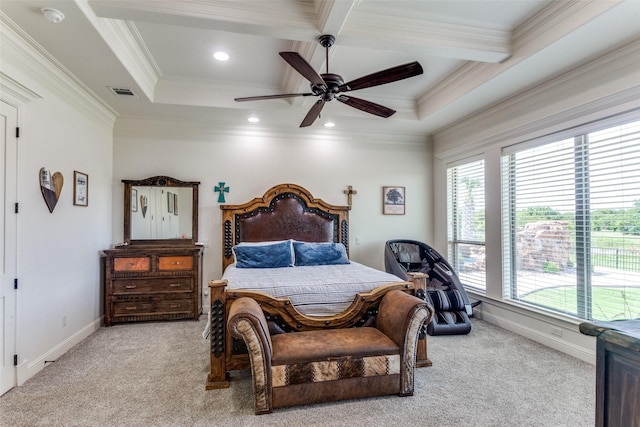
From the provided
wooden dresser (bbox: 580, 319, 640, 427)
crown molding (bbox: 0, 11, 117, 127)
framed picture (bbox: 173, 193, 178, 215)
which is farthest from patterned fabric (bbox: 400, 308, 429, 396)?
crown molding (bbox: 0, 11, 117, 127)

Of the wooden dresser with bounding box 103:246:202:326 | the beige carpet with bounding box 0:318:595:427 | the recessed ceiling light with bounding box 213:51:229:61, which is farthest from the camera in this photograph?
the wooden dresser with bounding box 103:246:202:326

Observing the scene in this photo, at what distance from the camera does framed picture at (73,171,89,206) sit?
358 centimetres

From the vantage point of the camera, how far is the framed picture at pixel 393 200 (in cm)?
548

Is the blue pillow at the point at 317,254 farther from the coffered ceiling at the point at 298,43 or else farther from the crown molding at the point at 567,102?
the crown molding at the point at 567,102

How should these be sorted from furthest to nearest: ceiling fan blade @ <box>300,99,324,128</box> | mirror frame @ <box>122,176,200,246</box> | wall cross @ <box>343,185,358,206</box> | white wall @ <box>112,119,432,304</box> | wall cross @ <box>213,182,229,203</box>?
1. wall cross @ <box>343,185,358,206</box>
2. wall cross @ <box>213,182,229,203</box>
3. white wall @ <box>112,119,432,304</box>
4. mirror frame @ <box>122,176,200,246</box>
5. ceiling fan blade @ <box>300,99,324,128</box>

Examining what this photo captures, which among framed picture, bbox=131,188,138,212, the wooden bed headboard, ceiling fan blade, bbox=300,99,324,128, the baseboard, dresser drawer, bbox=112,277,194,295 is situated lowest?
the baseboard

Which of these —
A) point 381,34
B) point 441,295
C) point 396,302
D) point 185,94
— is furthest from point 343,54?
point 441,295

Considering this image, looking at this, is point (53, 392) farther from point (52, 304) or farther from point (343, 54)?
point (343, 54)

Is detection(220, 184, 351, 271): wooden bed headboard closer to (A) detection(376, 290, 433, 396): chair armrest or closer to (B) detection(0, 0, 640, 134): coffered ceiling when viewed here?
(B) detection(0, 0, 640, 134): coffered ceiling

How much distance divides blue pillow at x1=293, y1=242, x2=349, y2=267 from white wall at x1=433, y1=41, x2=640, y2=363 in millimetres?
2072

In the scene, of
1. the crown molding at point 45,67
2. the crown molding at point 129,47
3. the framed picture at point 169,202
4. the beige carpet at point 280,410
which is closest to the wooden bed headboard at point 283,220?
the framed picture at point 169,202

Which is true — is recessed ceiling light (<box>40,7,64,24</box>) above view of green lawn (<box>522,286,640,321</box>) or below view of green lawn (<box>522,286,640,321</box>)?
above

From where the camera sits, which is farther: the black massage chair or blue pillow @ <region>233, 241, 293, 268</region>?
blue pillow @ <region>233, 241, 293, 268</region>

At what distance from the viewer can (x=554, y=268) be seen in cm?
358
